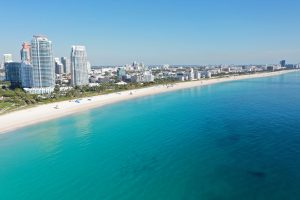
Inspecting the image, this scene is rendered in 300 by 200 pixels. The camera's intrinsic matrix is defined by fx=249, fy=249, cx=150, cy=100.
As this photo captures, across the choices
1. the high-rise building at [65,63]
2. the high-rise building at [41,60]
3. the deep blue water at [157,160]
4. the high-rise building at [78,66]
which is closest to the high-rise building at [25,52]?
the high-rise building at [41,60]

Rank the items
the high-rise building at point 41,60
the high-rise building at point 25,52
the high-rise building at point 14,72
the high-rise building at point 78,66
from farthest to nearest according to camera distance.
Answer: the high-rise building at point 14,72, the high-rise building at point 78,66, the high-rise building at point 25,52, the high-rise building at point 41,60

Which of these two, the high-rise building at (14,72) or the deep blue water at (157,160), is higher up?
the high-rise building at (14,72)

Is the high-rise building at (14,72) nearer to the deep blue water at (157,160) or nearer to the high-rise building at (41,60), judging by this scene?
the high-rise building at (41,60)

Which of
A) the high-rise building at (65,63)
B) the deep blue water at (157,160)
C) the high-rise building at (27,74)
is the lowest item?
the deep blue water at (157,160)

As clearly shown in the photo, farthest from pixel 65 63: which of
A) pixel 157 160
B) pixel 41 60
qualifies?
pixel 157 160

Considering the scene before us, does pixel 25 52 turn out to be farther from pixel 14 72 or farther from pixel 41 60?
pixel 41 60

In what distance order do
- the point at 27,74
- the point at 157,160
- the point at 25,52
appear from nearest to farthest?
the point at 157,160
the point at 27,74
the point at 25,52

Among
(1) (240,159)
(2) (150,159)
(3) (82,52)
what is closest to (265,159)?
(1) (240,159)
